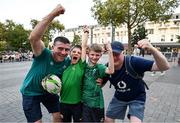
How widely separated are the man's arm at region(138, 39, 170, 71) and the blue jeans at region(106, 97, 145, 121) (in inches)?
24.1

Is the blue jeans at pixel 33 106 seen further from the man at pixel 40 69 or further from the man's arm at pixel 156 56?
the man's arm at pixel 156 56

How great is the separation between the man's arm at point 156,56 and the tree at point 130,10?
2049 cm

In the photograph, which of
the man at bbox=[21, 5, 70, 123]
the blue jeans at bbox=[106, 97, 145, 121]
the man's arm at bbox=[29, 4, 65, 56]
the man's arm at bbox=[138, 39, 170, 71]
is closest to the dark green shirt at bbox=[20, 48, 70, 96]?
the man at bbox=[21, 5, 70, 123]

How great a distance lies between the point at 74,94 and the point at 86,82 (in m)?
0.24

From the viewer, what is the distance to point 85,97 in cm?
409

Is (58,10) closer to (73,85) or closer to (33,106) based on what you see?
(73,85)

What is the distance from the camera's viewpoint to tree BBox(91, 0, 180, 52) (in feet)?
79.9

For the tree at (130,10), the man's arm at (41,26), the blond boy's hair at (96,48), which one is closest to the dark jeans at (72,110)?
the blond boy's hair at (96,48)

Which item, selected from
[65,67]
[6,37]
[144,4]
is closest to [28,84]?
[65,67]

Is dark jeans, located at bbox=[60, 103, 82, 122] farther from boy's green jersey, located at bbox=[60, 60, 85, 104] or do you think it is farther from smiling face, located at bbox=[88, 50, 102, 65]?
smiling face, located at bbox=[88, 50, 102, 65]

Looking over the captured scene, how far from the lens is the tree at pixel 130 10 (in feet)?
79.9

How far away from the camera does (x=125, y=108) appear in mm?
4527

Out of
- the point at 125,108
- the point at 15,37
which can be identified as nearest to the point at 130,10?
the point at 125,108

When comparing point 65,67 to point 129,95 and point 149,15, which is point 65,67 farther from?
point 149,15
